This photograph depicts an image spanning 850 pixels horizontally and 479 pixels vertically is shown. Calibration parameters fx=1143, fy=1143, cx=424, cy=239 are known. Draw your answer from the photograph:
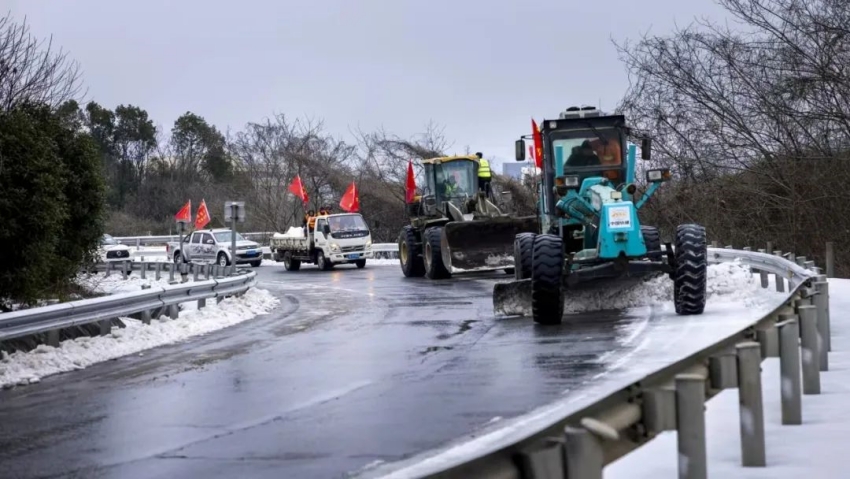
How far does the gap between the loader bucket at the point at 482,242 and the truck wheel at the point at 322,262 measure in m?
13.9

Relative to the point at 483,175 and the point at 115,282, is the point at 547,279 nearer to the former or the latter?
the point at 483,175

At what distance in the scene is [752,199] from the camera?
28375 millimetres

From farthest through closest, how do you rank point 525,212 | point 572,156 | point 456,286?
1. point 525,212
2. point 456,286
3. point 572,156

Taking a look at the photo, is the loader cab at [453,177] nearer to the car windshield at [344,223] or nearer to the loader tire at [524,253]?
the car windshield at [344,223]

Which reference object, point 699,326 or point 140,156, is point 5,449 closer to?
point 699,326

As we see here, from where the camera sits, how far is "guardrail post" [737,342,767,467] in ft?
18.9

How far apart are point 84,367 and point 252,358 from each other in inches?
73.9

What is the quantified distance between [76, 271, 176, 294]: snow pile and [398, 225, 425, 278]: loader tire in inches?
253

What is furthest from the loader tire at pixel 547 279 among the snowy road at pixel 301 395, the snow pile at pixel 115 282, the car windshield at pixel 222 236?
the car windshield at pixel 222 236

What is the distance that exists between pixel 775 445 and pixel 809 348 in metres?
1.52

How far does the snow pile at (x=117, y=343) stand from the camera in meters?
12.4

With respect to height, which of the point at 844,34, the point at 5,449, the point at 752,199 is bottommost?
the point at 5,449

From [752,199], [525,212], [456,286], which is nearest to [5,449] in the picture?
[456,286]

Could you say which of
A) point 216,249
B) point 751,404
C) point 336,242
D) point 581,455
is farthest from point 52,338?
point 216,249
